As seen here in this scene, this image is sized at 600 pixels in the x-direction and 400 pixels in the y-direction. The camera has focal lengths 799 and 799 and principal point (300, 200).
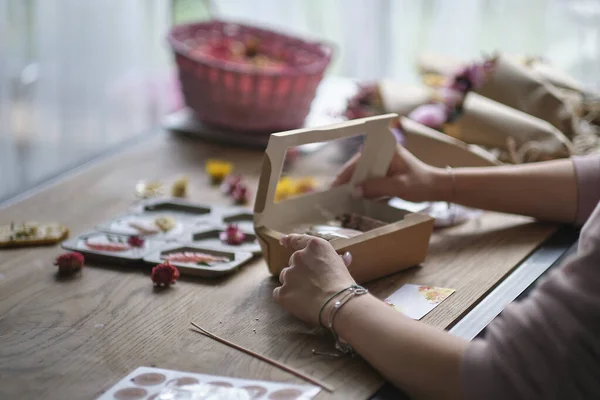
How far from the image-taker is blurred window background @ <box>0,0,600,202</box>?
1.99 m

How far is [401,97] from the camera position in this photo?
1.69m

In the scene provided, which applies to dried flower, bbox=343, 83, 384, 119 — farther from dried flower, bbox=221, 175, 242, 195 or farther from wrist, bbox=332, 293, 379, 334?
wrist, bbox=332, 293, 379, 334

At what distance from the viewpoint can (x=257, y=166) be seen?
1.64 meters

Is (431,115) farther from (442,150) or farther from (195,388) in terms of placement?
(195,388)

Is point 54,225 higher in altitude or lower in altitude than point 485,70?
lower

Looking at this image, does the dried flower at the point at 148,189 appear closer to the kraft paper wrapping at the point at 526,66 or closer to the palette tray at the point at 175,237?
the palette tray at the point at 175,237

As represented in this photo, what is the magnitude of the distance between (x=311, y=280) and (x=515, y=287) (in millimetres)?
340

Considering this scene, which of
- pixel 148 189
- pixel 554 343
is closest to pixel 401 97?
pixel 148 189

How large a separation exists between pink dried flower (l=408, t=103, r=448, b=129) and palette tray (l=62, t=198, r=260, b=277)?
0.48 meters

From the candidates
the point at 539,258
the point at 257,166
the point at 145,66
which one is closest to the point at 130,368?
the point at 539,258

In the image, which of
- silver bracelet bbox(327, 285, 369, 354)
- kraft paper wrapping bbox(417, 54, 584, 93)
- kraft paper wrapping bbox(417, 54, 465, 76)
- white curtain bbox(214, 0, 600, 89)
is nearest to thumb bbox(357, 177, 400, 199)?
silver bracelet bbox(327, 285, 369, 354)

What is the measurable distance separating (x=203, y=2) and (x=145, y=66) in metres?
0.30

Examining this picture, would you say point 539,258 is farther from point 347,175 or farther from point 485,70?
point 485,70

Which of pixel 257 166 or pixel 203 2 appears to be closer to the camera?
pixel 257 166
